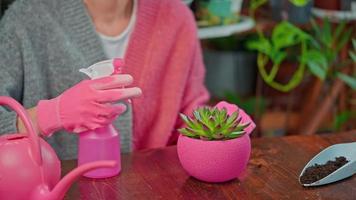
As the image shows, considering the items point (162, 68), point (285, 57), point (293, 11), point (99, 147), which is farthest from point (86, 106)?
point (285, 57)

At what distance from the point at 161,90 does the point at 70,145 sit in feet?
0.91

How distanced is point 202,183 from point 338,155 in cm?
28

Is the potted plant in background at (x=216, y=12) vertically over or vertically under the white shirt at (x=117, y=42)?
under

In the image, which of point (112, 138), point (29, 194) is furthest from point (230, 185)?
point (29, 194)

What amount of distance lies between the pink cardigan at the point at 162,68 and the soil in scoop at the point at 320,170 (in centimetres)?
49

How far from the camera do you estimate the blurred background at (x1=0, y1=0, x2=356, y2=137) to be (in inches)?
87.2

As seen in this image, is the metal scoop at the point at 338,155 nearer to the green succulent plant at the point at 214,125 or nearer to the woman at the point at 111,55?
the green succulent plant at the point at 214,125

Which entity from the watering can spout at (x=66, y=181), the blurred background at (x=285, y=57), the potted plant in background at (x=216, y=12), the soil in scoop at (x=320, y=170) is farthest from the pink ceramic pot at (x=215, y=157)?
the potted plant in background at (x=216, y=12)

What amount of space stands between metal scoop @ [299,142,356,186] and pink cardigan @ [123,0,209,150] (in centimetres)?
46

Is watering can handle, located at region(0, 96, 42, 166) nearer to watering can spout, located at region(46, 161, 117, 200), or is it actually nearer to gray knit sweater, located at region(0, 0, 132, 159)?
watering can spout, located at region(46, 161, 117, 200)

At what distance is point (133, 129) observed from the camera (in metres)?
1.50

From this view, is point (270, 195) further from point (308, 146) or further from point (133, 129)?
point (133, 129)

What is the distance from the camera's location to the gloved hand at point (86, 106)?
3.44ft

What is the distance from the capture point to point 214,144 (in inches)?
41.5
